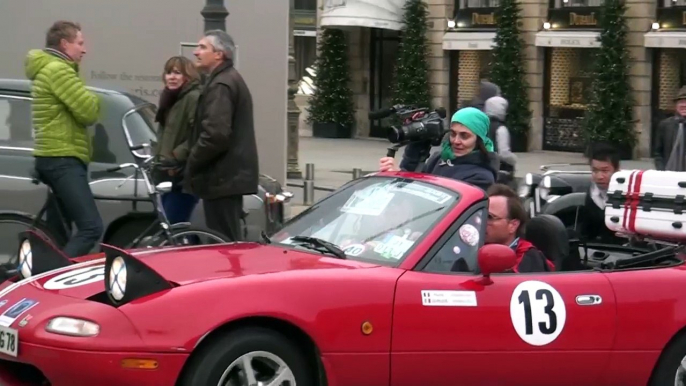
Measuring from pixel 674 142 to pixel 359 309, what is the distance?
6455 millimetres

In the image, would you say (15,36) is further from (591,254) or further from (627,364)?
(627,364)

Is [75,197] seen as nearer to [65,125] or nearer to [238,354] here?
[65,125]

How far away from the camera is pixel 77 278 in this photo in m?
5.85

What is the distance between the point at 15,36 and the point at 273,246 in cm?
774

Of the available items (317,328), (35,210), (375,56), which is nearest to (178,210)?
(35,210)

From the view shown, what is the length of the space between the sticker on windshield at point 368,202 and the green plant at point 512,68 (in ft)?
75.9

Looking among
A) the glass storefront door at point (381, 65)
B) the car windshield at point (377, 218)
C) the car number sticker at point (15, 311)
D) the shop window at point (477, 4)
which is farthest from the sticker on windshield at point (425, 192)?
the glass storefront door at point (381, 65)

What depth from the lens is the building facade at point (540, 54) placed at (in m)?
27.9

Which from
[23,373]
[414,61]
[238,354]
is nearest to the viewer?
[238,354]

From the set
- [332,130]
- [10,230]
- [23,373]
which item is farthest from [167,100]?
[332,130]

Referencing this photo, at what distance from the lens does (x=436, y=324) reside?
18.4 ft

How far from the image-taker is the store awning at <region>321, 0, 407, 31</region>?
1298 inches

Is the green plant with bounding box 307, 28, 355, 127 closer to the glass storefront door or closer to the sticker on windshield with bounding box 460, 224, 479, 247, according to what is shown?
the glass storefront door

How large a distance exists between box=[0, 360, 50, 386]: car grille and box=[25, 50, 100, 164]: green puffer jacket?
123 inches
